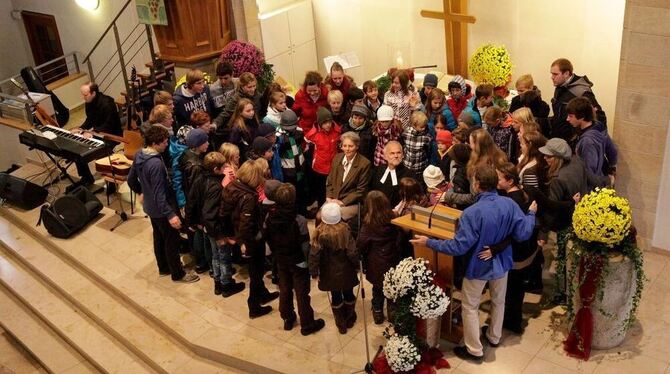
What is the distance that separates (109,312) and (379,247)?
3207 millimetres

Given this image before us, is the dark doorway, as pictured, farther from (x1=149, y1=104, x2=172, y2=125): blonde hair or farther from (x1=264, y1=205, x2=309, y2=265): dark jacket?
(x1=264, y1=205, x2=309, y2=265): dark jacket

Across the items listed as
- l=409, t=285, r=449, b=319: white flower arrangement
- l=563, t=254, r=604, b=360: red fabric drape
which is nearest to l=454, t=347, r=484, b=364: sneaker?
l=409, t=285, r=449, b=319: white flower arrangement

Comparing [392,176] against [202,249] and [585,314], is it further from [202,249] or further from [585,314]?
[202,249]

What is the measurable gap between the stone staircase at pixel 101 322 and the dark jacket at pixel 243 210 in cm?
100

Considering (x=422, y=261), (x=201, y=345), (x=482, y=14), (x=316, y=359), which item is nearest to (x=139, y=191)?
(x=201, y=345)

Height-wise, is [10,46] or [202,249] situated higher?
[10,46]

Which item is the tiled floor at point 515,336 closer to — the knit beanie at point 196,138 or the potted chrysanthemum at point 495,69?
the knit beanie at point 196,138

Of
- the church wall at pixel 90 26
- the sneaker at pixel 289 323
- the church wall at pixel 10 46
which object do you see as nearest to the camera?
the sneaker at pixel 289 323

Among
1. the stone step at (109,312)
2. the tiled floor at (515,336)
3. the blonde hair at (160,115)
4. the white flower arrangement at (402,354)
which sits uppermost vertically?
the blonde hair at (160,115)

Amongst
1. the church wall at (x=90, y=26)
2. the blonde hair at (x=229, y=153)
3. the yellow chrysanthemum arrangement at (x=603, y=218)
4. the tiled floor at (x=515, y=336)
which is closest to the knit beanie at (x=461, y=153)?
the yellow chrysanthemum arrangement at (x=603, y=218)

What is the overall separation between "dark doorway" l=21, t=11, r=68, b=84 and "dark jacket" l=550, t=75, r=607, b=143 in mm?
10614

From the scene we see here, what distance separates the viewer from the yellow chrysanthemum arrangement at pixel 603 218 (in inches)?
215

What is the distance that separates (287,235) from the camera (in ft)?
20.1

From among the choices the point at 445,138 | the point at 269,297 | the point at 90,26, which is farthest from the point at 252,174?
the point at 90,26
